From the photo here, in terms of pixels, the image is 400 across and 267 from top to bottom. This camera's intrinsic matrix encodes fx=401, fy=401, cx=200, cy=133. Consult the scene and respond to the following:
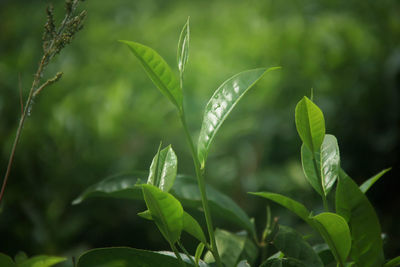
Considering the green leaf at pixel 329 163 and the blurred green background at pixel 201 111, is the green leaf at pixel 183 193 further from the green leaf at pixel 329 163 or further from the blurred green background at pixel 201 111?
the blurred green background at pixel 201 111

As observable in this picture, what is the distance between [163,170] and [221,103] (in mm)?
85

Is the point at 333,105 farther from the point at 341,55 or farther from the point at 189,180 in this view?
the point at 189,180

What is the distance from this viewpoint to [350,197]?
0.38 meters

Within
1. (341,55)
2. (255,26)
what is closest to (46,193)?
(255,26)

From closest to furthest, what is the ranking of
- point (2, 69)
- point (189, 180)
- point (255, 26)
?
1. point (189, 180)
2. point (2, 69)
3. point (255, 26)

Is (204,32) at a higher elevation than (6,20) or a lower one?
lower

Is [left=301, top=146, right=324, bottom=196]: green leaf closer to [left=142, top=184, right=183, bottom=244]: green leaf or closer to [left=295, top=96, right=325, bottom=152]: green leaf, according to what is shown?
[left=295, top=96, right=325, bottom=152]: green leaf

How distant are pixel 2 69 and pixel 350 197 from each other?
44.9 inches

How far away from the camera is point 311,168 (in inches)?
16.3

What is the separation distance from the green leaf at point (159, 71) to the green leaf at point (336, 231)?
0.53 ft

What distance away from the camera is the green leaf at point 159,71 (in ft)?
1.13

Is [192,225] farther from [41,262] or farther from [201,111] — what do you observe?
[201,111]

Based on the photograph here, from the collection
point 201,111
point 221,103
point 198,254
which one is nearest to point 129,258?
point 198,254

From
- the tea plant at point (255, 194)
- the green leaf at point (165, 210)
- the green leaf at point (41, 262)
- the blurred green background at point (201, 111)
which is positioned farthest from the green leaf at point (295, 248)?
the blurred green background at point (201, 111)
